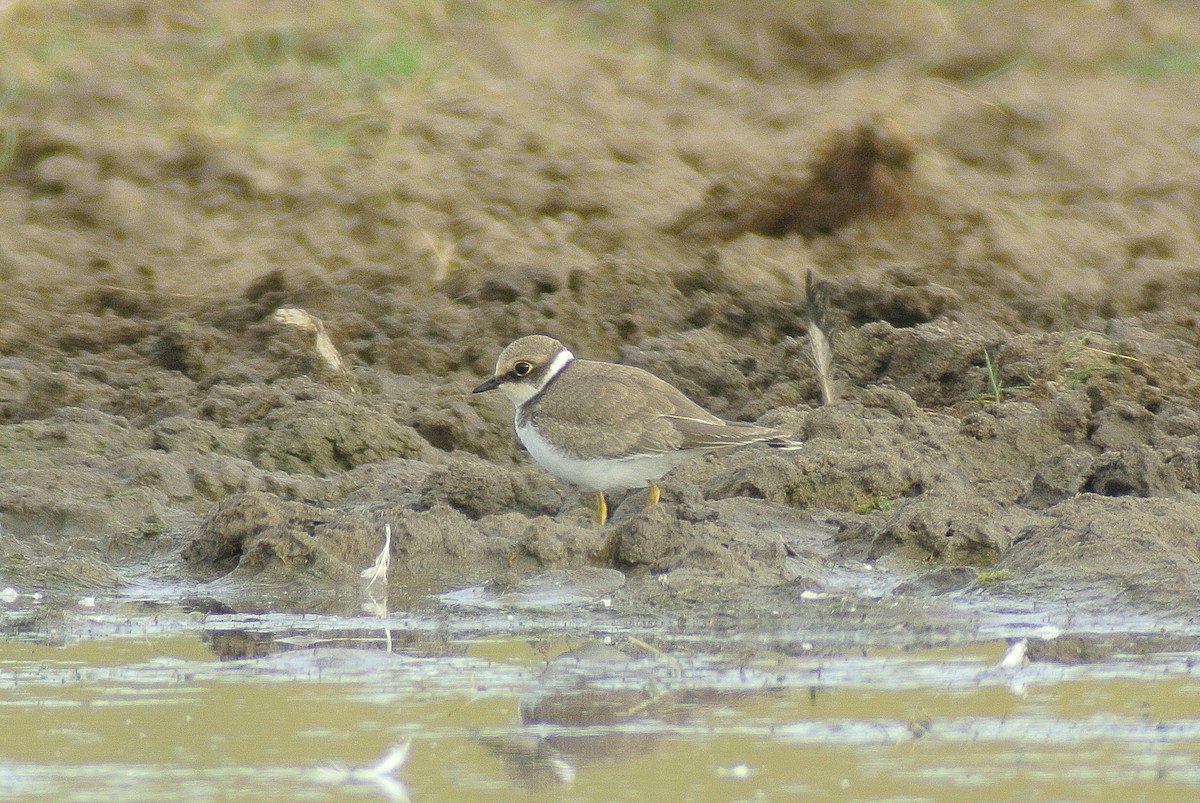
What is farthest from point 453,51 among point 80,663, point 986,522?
point 80,663

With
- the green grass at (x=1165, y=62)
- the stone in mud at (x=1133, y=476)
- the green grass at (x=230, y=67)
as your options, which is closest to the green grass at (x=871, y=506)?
the stone in mud at (x=1133, y=476)

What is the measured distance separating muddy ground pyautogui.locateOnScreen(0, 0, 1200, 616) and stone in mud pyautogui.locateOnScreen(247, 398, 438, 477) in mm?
21

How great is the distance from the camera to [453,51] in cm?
1294

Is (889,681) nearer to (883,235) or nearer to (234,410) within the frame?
(234,410)

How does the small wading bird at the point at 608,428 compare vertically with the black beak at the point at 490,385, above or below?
below

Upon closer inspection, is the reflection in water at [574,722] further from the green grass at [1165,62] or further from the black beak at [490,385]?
the green grass at [1165,62]

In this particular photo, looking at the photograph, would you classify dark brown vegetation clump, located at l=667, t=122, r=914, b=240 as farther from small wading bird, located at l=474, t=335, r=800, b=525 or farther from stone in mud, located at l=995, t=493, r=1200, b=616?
stone in mud, located at l=995, t=493, r=1200, b=616

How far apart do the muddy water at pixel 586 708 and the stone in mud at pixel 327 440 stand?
1974mm

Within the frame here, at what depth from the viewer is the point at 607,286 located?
379 inches

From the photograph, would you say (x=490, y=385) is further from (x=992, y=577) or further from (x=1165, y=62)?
(x=1165, y=62)

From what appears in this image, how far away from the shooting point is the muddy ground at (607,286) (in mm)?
6371

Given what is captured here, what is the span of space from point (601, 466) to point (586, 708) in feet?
8.03

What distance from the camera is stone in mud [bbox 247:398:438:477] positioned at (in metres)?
7.82

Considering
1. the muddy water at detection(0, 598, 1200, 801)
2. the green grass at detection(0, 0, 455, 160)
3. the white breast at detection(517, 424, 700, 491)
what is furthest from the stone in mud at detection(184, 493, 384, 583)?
the green grass at detection(0, 0, 455, 160)
